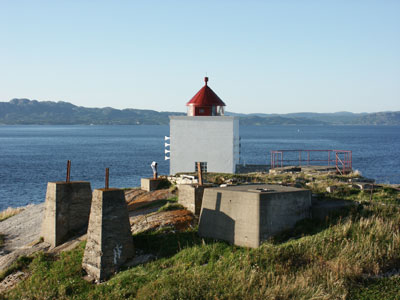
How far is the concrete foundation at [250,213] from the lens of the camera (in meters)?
15.2

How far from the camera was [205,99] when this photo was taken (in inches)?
1478

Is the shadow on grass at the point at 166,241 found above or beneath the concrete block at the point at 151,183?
beneath

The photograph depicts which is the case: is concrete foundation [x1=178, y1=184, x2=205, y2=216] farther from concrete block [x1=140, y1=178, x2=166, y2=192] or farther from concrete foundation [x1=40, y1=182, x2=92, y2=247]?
concrete block [x1=140, y1=178, x2=166, y2=192]

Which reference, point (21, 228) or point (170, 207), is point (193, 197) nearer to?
point (170, 207)

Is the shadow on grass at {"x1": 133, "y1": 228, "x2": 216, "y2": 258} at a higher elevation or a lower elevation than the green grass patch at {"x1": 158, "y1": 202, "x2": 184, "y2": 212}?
lower

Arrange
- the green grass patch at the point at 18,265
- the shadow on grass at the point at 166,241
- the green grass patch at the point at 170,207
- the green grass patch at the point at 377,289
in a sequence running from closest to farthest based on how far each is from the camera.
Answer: the green grass patch at the point at 377,289 → the shadow on grass at the point at 166,241 → the green grass patch at the point at 18,265 → the green grass patch at the point at 170,207

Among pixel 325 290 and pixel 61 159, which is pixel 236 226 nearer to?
pixel 325 290

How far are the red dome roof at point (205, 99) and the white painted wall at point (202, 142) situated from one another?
6.15 ft

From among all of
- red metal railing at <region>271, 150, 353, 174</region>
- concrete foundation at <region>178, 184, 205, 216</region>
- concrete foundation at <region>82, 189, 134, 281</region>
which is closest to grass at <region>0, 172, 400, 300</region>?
concrete foundation at <region>82, 189, 134, 281</region>

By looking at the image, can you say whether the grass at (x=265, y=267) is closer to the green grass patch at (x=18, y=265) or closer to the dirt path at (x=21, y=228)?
the green grass patch at (x=18, y=265)

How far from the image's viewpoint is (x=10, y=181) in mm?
57906

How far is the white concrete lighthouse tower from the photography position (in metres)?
35.8

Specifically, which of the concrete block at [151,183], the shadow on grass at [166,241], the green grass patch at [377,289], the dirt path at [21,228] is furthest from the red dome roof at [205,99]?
the green grass patch at [377,289]

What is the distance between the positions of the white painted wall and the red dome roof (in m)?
1.88
